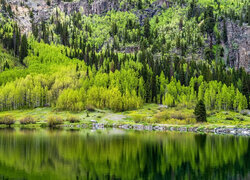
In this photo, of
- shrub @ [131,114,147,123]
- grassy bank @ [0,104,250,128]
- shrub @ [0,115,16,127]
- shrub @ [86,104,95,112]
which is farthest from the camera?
shrub @ [86,104,95,112]

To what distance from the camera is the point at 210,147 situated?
57719 mm

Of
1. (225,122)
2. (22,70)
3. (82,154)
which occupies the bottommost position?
(225,122)

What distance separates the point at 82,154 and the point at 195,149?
873 inches

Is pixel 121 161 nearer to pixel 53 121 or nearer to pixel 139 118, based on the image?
pixel 53 121

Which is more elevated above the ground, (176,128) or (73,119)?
(73,119)

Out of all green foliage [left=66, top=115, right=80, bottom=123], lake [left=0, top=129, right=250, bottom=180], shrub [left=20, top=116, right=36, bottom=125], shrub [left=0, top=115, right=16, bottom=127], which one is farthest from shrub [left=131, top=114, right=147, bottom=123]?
lake [left=0, top=129, right=250, bottom=180]

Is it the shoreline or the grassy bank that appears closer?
the shoreline

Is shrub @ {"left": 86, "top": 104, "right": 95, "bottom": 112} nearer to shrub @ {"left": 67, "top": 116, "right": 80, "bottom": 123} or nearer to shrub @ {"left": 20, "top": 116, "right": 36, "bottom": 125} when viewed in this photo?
shrub @ {"left": 67, "top": 116, "right": 80, "bottom": 123}

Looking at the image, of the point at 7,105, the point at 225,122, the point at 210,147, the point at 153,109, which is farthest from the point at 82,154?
the point at 7,105

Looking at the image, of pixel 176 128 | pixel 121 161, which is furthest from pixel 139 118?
pixel 121 161

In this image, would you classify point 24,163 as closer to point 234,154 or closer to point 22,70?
point 234,154

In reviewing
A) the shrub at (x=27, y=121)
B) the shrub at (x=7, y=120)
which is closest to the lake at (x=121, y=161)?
the shrub at (x=27, y=121)

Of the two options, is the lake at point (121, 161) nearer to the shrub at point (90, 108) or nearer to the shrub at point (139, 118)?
the shrub at point (139, 118)

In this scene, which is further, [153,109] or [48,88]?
[48,88]
